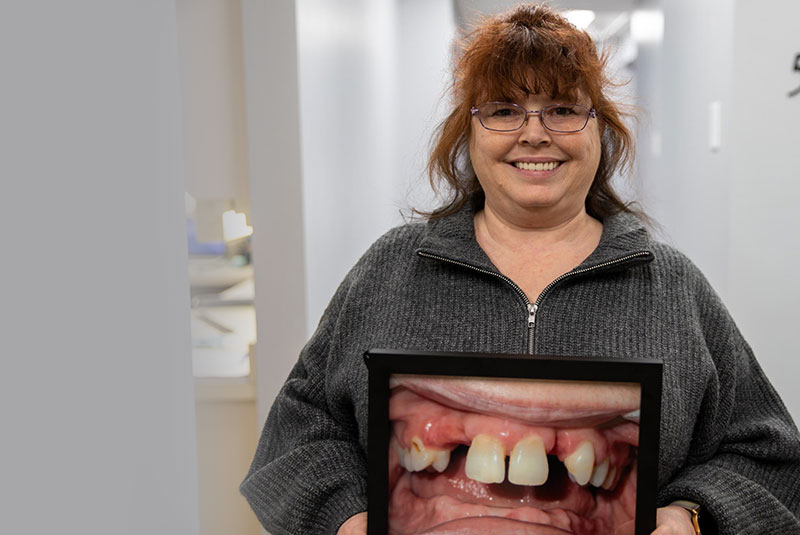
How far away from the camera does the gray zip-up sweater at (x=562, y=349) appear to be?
1146mm

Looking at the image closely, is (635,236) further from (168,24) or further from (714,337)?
(168,24)

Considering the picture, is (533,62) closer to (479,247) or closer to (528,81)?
(528,81)

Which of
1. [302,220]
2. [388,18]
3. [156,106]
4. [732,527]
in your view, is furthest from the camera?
[388,18]

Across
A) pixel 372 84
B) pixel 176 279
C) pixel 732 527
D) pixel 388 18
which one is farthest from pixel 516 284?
pixel 388 18

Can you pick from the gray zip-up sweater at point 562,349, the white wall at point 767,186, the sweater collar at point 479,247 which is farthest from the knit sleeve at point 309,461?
the white wall at point 767,186

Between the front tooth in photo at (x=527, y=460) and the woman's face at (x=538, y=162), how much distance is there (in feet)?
1.64

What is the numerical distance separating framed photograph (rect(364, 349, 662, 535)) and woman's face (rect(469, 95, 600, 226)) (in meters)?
0.48

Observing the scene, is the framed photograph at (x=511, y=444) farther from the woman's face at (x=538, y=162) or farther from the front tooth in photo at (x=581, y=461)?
the woman's face at (x=538, y=162)

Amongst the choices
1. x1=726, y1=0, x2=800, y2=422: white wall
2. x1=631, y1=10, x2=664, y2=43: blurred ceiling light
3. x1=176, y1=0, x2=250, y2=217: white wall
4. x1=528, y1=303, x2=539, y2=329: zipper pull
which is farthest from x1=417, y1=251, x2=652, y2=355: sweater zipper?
x1=631, y1=10, x2=664, y2=43: blurred ceiling light

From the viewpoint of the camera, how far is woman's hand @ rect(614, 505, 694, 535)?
38.5 inches

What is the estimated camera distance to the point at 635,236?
47.8 inches

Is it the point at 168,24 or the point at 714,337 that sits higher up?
the point at 168,24

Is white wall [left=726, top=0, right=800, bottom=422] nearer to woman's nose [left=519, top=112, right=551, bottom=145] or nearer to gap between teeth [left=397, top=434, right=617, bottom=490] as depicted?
woman's nose [left=519, top=112, right=551, bottom=145]

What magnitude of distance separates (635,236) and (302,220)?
70 centimetres
